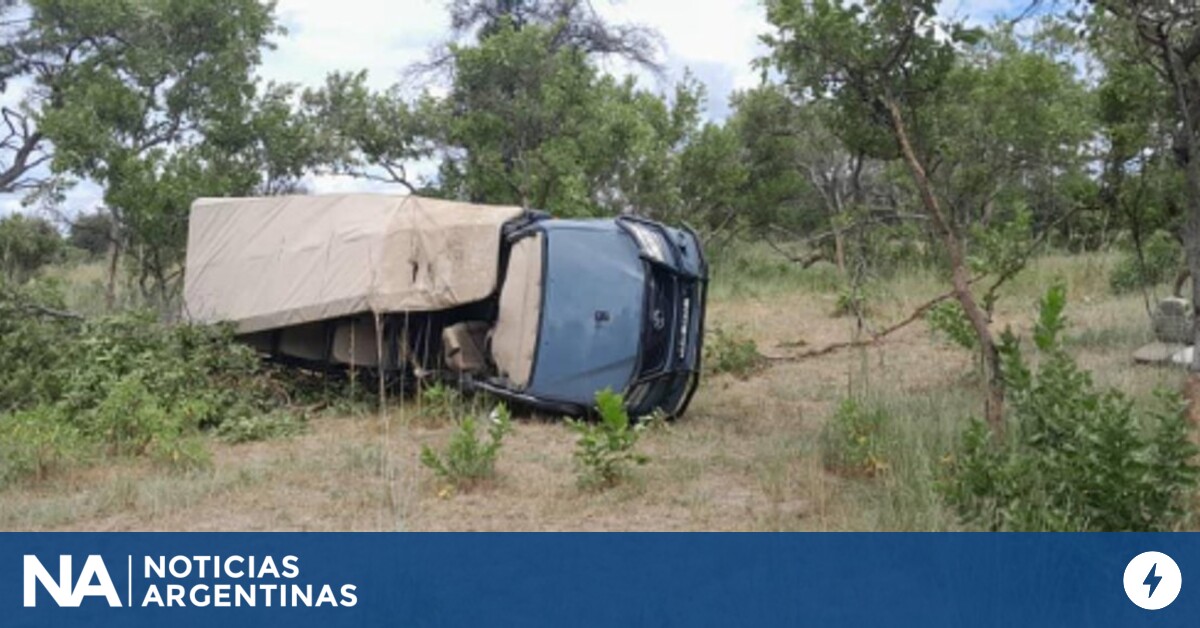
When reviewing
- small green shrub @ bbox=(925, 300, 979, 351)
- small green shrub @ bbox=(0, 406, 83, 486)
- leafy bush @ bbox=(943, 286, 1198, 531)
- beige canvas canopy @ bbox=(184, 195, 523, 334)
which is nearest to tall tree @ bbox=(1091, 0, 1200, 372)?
small green shrub @ bbox=(925, 300, 979, 351)

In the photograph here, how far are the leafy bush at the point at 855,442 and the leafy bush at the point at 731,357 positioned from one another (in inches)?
136

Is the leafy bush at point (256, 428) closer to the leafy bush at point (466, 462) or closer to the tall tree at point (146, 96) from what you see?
the leafy bush at point (466, 462)

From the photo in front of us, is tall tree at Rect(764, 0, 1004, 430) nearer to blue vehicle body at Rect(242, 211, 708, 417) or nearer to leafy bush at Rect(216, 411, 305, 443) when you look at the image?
blue vehicle body at Rect(242, 211, 708, 417)

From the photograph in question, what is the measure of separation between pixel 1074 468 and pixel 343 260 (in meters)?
5.47

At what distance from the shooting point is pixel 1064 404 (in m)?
4.79
